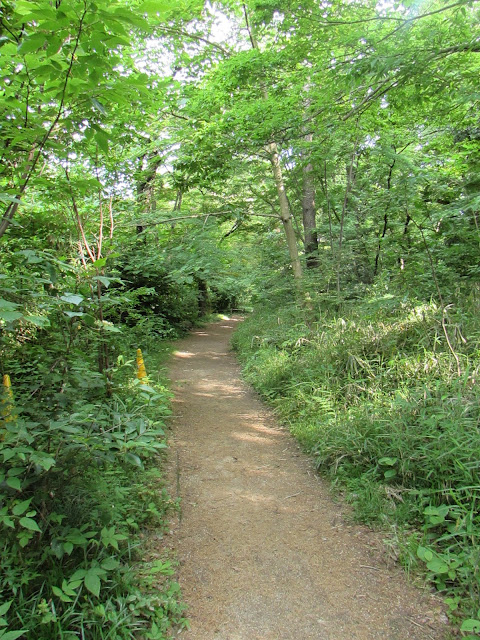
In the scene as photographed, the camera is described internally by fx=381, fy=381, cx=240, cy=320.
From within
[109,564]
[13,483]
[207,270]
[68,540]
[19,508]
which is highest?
[207,270]

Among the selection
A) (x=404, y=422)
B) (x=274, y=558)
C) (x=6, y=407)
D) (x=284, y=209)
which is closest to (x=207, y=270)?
(x=284, y=209)

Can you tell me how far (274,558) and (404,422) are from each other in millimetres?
1801

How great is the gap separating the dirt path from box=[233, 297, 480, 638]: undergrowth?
25 cm

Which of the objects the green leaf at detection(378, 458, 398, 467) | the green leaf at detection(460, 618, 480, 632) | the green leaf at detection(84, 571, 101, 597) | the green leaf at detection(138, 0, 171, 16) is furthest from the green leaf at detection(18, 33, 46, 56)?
the green leaf at detection(378, 458, 398, 467)

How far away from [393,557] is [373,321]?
12.1ft

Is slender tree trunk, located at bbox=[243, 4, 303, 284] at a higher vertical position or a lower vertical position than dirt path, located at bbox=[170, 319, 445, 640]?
higher

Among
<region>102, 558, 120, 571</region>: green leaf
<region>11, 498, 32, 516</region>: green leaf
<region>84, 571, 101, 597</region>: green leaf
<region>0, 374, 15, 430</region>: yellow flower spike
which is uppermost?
<region>0, 374, 15, 430</region>: yellow flower spike

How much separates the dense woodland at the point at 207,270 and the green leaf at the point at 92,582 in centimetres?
1

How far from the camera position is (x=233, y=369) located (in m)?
9.11

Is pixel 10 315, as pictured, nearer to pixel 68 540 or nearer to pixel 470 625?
pixel 68 540

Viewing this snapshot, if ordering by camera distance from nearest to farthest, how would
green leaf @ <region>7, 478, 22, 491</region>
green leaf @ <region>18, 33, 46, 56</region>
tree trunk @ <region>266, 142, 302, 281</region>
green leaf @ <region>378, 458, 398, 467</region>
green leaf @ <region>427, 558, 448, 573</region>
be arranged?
green leaf @ <region>18, 33, 46, 56</region>, green leaf @ <region>7, 478, 22, 491</region>, green leaf @ <region>427, 558, 448, 573</region>, green leaf @ <region>378, 458, 398, 467</region>, tree trunk @ <region>266, 142, 302, 281</region>

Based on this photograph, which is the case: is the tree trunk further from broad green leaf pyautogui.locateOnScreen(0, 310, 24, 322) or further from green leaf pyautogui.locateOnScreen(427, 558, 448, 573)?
broad green leaf pyautogui.locateOnScreen(0, 310, 24, 322)

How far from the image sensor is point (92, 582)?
2.13 m

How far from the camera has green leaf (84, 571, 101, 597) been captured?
81.0 inches
